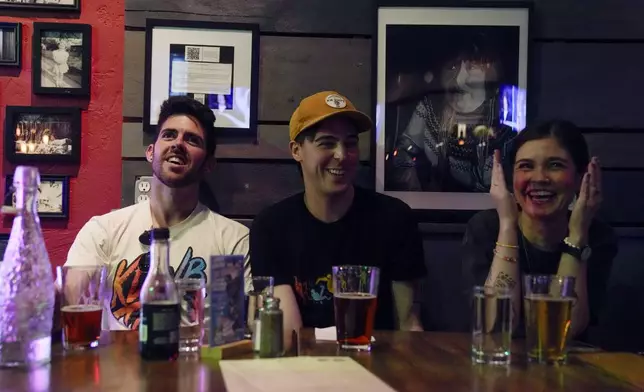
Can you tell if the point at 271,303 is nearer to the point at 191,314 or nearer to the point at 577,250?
the point at 191,314

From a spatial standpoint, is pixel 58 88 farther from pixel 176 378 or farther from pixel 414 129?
pixel 176 378

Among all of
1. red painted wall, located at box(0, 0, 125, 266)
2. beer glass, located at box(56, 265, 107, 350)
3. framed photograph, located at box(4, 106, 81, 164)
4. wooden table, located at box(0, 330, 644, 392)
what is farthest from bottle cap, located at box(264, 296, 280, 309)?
framed photograph, located at box(4, 106, 81, 164)

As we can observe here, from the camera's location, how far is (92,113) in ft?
7.45

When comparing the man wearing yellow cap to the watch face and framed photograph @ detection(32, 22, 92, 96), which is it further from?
framed photograph @ detection(32, 22, 92, 96)

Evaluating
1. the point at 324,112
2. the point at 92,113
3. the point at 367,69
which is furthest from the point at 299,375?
the point at 92,113

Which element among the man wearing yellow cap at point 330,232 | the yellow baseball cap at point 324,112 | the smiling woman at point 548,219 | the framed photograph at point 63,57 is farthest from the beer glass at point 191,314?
the framed photograph at point 63,57

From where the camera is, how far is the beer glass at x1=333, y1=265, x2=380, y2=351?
1253 millimetres

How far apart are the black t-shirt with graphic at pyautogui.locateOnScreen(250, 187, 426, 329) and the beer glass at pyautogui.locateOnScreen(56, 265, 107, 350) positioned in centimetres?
72

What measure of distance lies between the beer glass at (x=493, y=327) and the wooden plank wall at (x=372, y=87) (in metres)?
1.06

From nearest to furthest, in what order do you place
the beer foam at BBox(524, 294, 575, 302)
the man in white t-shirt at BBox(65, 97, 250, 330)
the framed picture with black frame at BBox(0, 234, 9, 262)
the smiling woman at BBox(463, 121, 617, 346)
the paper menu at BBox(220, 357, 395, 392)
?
the paper menu at BBox(220, 357, 395, 392)
the beer foam at BBox(524, 294, 575, 302)
the smiling woman at BBox(463, 121, 617, 346)
the man in white t-shirt at BBox(65, 97, 250, 330)
the framed picture with black frame at BBox(0, 234, 9, 262)

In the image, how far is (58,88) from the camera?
7.36ft

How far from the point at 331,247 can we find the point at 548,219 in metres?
0.73

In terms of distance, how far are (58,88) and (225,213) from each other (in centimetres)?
77

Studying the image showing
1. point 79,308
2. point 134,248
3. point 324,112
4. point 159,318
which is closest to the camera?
point 159,318
